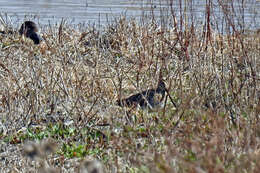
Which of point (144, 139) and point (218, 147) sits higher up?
point (218, 147)

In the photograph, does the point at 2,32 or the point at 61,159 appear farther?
the point at 2,32

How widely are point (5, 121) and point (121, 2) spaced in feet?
41.3

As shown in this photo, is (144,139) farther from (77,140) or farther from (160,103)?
(160,103)

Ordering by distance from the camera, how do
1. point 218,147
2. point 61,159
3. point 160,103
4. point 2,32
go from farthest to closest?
point 2,32 < point 160,103 < point 61,159 < point 218,147

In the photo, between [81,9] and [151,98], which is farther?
[81,9]

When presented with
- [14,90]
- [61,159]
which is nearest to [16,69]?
[14,90]

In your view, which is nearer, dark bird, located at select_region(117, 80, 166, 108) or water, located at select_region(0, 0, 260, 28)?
dark bird, located at select_region(117, 80, 166, 108)

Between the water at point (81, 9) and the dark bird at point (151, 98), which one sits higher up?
the water at point (81, 9)

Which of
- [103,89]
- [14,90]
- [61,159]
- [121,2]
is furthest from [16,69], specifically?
[121,2]

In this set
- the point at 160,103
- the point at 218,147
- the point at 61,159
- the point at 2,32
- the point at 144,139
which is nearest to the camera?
the point at 218,147

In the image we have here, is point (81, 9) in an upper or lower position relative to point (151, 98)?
upper

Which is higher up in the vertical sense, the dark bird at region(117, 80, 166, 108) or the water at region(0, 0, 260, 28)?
the water at region(0, 0, 260, 28)

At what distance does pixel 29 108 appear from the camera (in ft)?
18.0

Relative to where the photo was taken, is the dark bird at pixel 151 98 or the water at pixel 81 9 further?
the water at pixel 81 9
